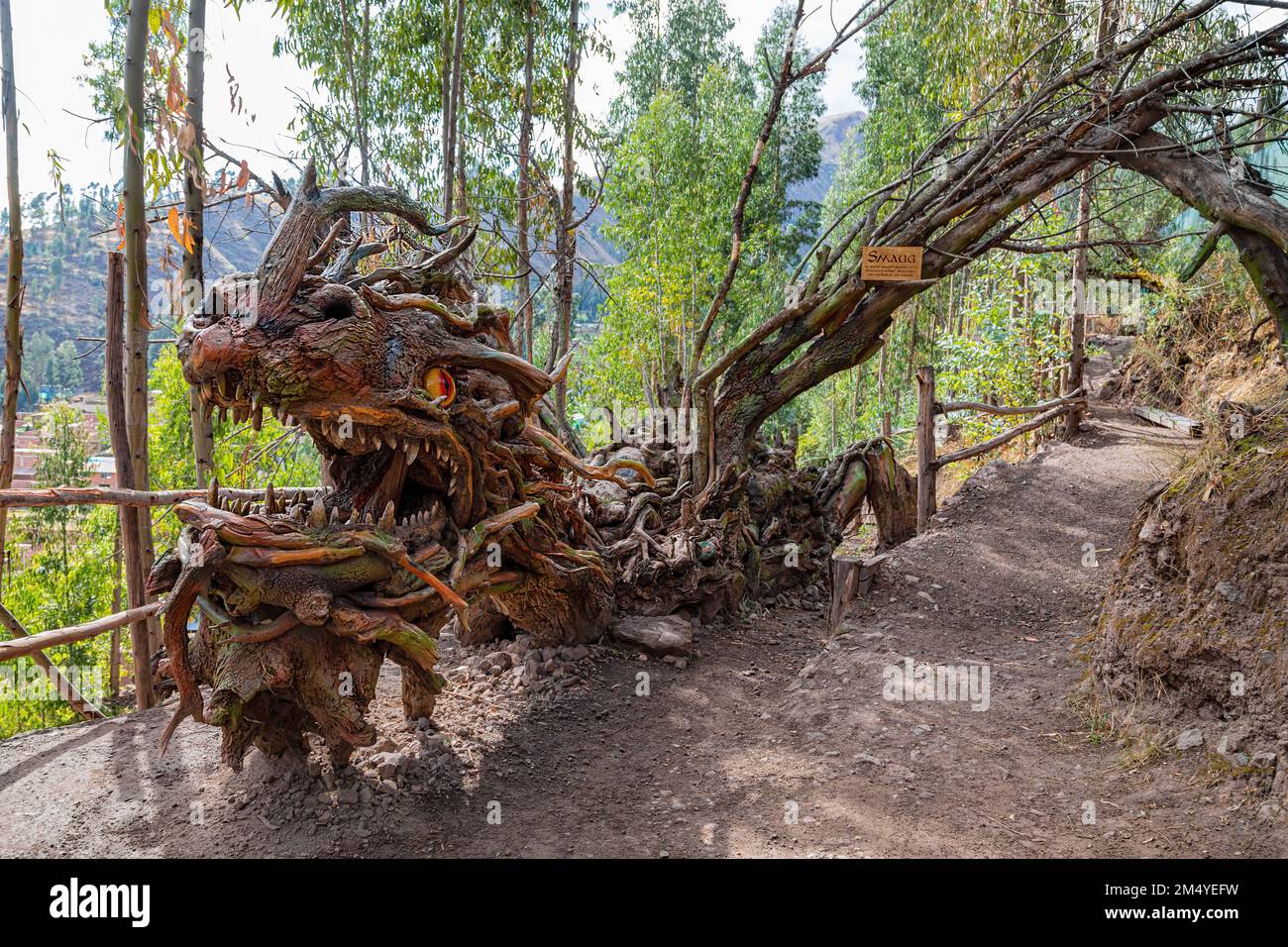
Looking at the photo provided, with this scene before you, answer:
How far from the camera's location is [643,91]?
21.0 m

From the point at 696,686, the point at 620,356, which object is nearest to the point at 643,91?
the point at 620,356

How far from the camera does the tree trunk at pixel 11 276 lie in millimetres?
4660

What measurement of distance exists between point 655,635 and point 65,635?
314 cm

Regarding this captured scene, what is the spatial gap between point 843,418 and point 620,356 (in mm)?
9993

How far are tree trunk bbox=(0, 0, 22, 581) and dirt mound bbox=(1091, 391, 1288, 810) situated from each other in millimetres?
5719

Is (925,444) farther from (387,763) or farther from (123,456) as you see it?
(123,456)

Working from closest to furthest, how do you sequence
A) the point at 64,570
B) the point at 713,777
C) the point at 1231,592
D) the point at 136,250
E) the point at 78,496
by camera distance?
the point at 1231,592 → the point at 78,496 → the point at 713,777 → the point at 136,250 → the point at 64,570

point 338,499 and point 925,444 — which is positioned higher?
point 925,444

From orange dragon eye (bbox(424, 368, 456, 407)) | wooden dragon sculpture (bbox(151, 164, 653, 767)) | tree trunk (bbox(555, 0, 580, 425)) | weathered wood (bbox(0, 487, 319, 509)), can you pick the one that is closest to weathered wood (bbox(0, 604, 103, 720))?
weathered wood (bbox(0, 487, 319, 509))

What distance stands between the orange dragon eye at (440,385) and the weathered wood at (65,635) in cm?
148

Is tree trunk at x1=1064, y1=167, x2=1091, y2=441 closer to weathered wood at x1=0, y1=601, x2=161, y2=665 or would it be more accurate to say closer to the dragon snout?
the dragon snout

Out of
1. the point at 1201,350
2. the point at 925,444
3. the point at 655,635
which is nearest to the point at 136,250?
the point at 655,635

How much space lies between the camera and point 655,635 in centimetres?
552
